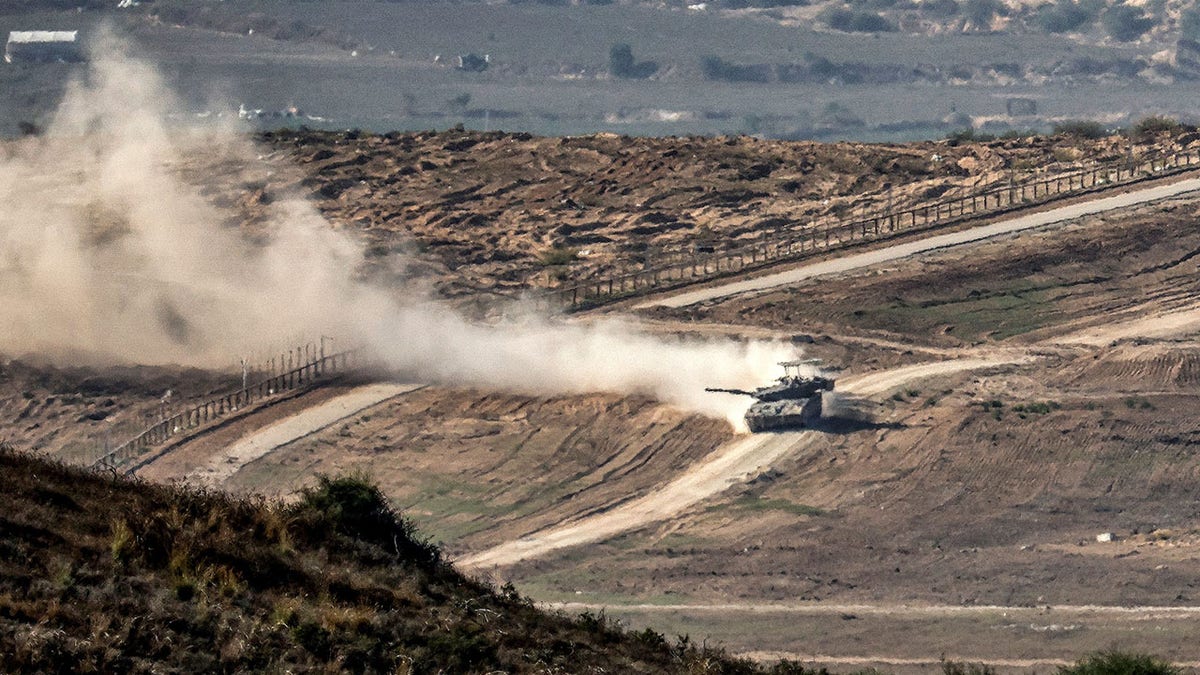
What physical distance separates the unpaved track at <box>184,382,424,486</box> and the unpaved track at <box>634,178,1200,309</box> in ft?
45.6

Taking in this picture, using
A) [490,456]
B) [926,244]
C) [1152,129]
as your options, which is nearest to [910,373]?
[490,456]

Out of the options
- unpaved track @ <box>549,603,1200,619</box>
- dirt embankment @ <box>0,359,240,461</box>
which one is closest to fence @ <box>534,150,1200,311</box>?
dirt embankment @ <box>0,359,240,461</box>

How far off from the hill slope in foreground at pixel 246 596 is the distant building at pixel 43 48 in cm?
14576

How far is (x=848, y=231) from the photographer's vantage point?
10338 cm

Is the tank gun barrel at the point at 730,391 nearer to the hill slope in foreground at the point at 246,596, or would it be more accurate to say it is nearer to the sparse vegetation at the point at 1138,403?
the sparse vegetation at the point at 1138,403

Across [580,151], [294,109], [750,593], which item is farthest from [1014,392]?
[294,109]

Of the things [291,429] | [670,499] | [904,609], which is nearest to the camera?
[904,609]

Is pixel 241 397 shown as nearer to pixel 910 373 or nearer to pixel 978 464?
pixel 910 373

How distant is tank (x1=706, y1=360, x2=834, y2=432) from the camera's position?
245 ft

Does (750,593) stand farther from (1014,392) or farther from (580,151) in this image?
(580,151)

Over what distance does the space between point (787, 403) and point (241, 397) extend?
71.3ft

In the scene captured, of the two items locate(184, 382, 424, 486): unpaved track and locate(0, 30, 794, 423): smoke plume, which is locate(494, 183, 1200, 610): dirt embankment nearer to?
locate(0, 30, 794, 423): smoke plume

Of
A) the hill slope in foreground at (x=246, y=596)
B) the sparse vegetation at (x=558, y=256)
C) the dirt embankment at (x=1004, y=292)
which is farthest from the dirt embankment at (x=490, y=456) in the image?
the hill slope in foreground at (x=246, y=596)

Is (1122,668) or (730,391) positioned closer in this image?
(1122,668)
